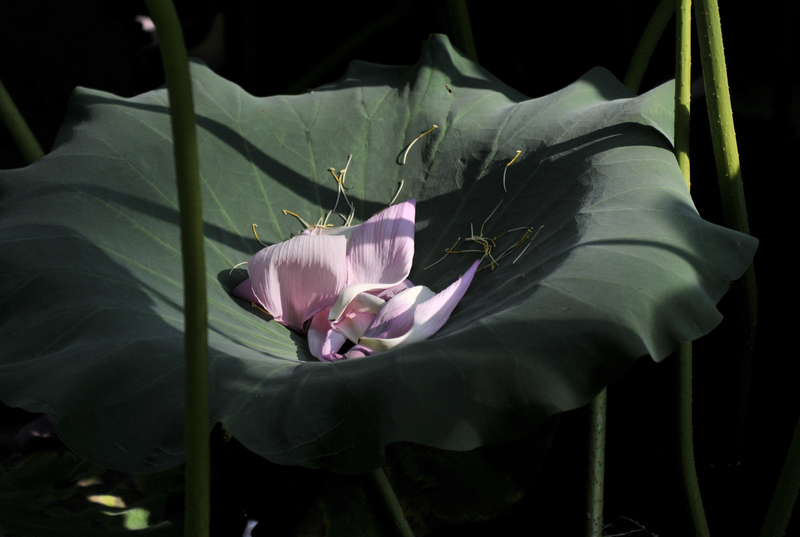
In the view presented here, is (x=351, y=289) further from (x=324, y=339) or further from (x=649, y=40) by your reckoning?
(x=649, y=40)

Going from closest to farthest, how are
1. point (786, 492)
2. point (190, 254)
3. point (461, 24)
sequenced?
point (190, 254), point (786, 492), point (461, 24)

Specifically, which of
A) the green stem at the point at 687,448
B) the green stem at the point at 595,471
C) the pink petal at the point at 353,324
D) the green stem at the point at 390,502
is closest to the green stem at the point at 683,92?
the green stem at the point at 687,448

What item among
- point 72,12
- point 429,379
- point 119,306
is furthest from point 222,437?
point 72,12

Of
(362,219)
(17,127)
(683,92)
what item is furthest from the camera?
(17,127)

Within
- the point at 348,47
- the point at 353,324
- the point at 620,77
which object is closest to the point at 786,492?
the point at 353,324

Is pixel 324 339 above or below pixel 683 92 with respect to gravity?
below

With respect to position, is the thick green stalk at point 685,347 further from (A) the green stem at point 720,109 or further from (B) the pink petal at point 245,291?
(B) the pink petal at point 245,291

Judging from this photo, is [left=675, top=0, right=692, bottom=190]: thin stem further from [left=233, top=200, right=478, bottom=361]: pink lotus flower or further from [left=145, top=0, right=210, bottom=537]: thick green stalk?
[left=145, top=0, right=210, bottom=537]: thick green stalk

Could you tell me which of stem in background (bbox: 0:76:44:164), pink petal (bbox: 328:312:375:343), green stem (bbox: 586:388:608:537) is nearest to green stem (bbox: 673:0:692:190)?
green stem (bbox: 586:388:608:537)
